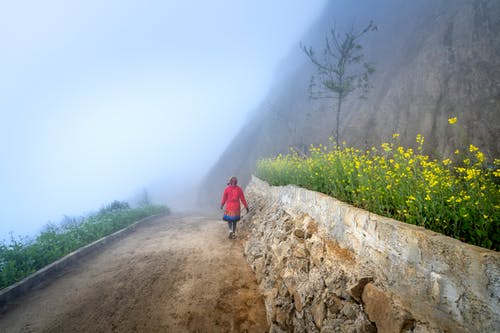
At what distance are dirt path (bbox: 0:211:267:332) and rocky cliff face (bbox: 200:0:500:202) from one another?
11.7 metres

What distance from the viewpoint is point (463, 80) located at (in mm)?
16031

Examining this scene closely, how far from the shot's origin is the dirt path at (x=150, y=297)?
3.94m

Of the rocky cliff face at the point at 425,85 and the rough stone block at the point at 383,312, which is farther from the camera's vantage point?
the rocky cliff face at the point at 425,85

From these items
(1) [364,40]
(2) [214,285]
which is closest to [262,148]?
(1) [364,40]

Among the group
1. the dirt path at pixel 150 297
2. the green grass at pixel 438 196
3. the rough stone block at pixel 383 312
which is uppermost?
the green grass at pixel 438 196

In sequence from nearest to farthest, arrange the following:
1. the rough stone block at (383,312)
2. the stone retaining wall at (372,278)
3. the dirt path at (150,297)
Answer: the stone retaining wall at (372,278)
the rough stone block at (383,312)
the dirt path at (150,297)

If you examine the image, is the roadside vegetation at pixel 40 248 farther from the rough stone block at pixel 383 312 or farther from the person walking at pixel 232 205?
the rough stone block at pixel 383 312

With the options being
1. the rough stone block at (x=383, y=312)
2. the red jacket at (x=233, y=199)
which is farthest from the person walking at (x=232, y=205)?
the rough stone block at (x=383, y=312)

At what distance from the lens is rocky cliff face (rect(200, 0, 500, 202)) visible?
47.4 feet

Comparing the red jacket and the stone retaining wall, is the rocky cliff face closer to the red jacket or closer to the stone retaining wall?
the red jacket

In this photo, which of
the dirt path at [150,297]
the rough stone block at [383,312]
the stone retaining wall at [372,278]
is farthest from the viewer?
the dirt path at [150,297]

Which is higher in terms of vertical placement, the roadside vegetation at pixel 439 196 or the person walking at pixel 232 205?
the roadside vegetation at pixel 439 196

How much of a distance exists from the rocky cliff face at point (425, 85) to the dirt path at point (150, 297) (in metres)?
11.7

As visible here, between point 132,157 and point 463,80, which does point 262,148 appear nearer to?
point 463,80
